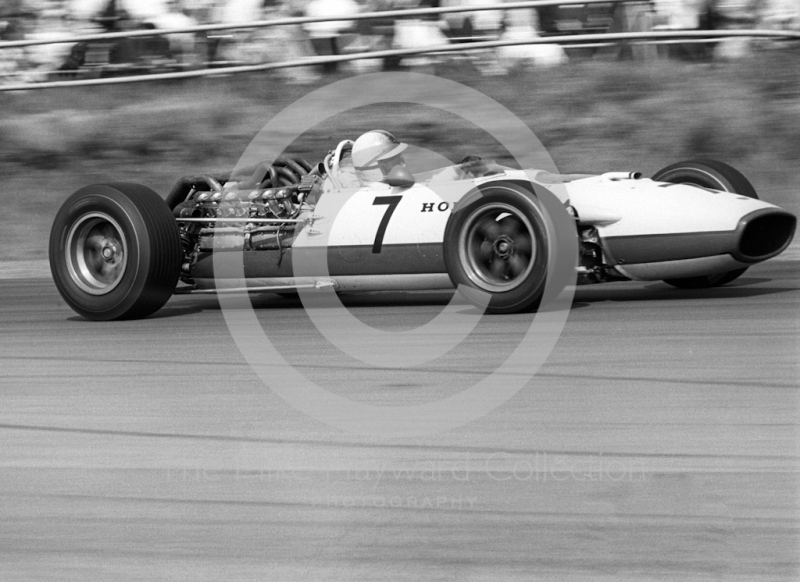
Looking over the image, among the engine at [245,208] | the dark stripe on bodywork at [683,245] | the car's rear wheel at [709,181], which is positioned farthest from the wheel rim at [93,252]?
the car's rear wheel at [709,181]

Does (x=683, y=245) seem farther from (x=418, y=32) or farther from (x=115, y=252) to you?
(x=418, y=32)

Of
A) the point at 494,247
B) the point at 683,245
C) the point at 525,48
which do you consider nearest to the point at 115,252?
the point at 494,247

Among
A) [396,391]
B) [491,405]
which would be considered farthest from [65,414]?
[491,405]

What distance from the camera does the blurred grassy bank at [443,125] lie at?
10.7m

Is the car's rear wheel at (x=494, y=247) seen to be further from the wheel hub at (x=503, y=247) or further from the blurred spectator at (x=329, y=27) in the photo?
the blurred spectator at (x=329, y=27)

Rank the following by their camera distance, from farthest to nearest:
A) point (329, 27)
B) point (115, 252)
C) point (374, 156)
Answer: point (329, 27)
point (374, 156)
point (115, 252)

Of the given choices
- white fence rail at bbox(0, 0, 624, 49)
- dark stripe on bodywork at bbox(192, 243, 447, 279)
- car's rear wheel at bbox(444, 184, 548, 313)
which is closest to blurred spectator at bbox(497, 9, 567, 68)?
white fence rail at bbox(0, 0, 624, 49)

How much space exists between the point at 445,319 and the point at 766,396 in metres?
2.28

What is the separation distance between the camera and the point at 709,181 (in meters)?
6.66

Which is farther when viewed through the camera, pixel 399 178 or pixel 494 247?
pixel 399 178

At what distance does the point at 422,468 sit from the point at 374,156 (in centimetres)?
382

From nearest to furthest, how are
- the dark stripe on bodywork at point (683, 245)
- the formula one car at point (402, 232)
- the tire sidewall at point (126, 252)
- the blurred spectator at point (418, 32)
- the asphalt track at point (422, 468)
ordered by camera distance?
the asphalt track at point (422, 468) < the dark stripe on bodywork at point (683, 245) < the formula one car at point (402, 232) < the tire sidewall at point (126, 252) < the blurred spectator at point (418, 32)

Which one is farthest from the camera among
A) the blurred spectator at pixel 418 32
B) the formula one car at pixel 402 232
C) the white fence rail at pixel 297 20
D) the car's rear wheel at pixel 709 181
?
the blurred spectator at pixel 418 32

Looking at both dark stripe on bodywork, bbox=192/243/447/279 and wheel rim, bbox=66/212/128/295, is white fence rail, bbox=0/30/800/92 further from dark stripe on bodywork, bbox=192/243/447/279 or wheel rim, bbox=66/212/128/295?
wheel rim, bbox=66/212/128/295
